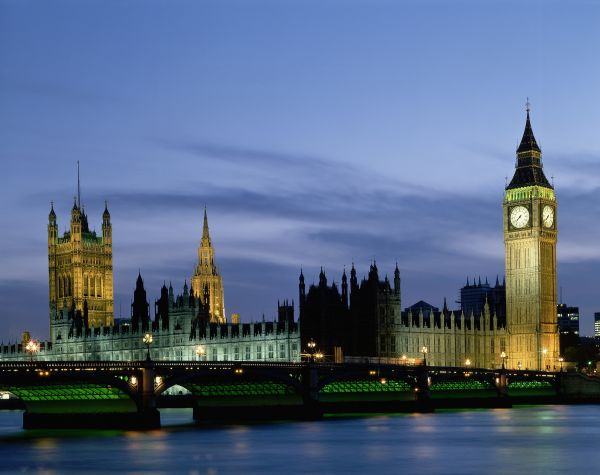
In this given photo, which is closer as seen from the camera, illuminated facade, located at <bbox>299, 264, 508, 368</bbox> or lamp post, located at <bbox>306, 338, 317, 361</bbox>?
lamp post, located at <bbox>306, 338, 317, 361</bbox>

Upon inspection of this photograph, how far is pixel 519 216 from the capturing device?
169 m

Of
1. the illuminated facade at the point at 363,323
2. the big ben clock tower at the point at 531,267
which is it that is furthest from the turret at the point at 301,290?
the big ben clock tower at the point at 531,267

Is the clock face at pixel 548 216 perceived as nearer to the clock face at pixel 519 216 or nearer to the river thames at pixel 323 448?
the clock face at pixel 519 216

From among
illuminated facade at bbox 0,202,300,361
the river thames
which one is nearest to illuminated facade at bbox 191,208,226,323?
illuminated facade at bbox 0,202,300,361

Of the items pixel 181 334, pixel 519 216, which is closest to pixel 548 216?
pixel 519 216

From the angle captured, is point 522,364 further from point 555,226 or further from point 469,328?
point 555,226

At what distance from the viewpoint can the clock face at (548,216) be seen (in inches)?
6609

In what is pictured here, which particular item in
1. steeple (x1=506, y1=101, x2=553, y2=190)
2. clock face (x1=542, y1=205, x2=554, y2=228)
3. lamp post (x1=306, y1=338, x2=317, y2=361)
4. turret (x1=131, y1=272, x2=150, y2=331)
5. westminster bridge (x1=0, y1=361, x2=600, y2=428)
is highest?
steeple (x1=506, y1=101, x2=553, y2=190)

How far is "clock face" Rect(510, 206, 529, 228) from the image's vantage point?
16838cm

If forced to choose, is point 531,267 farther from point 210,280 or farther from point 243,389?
point 243,389

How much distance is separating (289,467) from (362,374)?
43.2 meters

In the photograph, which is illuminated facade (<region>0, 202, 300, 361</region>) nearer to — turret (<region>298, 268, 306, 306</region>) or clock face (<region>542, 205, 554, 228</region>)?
turret (<region>298, 268, 306, 306</region>)

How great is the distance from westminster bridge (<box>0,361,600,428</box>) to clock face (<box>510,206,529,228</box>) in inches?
1048

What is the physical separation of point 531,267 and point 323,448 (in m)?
93.1
